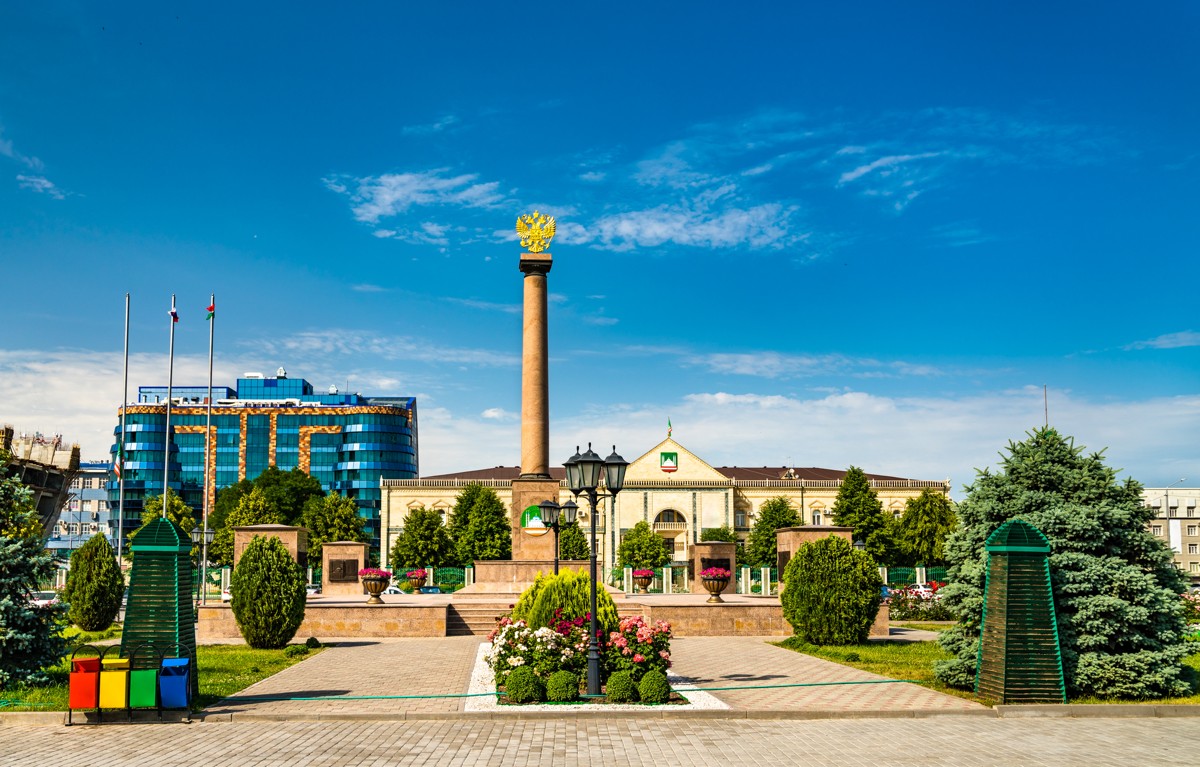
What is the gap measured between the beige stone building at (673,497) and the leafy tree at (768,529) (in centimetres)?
343

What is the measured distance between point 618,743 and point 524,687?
3.00 metres

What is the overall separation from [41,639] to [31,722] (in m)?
2.59

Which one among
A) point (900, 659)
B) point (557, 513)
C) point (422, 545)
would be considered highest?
point (557, 513)

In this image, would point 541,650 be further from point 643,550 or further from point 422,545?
point 643,550

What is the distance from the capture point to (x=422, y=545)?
249 ft

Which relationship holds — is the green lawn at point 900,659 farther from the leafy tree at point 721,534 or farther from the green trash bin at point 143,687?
the leafy tree at point 721,534

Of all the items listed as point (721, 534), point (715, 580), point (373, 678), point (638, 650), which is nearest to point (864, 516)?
point (721, 534)

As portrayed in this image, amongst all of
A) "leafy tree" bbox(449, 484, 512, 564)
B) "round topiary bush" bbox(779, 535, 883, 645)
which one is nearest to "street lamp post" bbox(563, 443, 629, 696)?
"round topiary bush" bbox(779, 535, 883, 645)

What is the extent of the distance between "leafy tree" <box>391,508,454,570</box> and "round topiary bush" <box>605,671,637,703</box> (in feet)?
201

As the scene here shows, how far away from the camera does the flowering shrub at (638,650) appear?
15828mm

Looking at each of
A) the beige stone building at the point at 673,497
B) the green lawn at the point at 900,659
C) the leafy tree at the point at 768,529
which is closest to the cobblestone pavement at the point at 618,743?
the green lawn at the point at 900,659

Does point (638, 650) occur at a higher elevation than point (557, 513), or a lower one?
lower

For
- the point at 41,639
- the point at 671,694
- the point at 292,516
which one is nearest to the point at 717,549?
the point at 671,694

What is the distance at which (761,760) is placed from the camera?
11.6 metres
